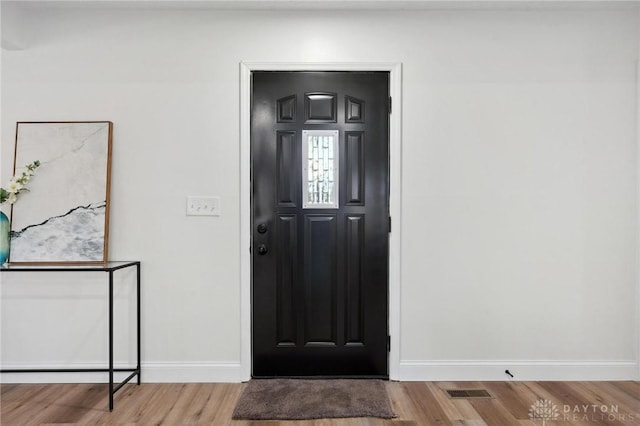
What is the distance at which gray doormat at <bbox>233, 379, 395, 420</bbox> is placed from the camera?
232cm

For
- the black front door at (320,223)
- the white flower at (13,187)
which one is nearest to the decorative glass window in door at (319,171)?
the black front door at (320,223)

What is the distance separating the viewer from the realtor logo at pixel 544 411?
2291 millimetres

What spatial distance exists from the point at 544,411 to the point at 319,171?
1.89m

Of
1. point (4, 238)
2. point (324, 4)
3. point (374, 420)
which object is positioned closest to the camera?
point (374, 420)

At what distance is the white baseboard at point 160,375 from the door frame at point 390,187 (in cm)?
11

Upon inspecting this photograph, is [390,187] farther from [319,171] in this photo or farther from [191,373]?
[191,373]

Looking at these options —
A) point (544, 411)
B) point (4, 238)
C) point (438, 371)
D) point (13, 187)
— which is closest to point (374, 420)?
point (438, 371)

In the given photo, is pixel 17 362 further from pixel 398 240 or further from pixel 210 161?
pixel 398 240

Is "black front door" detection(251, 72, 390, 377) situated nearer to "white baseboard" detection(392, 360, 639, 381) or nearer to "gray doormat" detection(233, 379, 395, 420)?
"gray doormat" detection(233, 379, 395, 420)

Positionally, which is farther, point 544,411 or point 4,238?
point 4,238

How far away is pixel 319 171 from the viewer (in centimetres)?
279

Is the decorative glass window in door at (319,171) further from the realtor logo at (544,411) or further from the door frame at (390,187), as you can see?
the realtor logo at (544,411)

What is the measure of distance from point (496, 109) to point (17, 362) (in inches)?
137

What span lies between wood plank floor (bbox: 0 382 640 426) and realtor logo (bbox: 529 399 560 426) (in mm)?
17
